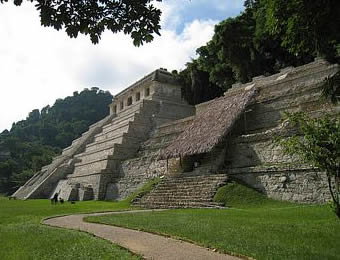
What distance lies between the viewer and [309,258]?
206 inches

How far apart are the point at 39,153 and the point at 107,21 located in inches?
1812

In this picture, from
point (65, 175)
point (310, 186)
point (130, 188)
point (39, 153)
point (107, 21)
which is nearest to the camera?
point (107, 21)

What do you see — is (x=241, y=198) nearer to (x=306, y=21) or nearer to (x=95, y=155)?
(x=306, y=21)

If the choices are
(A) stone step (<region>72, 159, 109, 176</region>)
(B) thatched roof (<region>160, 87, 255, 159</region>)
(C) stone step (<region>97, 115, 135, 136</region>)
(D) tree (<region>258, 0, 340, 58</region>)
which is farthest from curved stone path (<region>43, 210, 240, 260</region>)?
(C) stone step (<region>97, 115, 135, 136</region>)

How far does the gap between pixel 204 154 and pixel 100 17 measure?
46.2 feet

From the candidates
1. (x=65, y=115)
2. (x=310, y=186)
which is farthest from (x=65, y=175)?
(x=65, y=115)

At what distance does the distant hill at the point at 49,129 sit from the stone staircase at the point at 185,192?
28.8 m

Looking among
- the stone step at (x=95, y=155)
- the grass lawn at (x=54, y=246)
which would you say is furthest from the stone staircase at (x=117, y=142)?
the grass lawn at (x=54, y=246)

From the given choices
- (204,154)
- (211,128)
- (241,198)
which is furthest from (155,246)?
(211,128)

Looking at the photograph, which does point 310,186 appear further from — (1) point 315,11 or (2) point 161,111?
(2) point 161,111

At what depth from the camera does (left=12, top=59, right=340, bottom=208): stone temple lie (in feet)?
45.8

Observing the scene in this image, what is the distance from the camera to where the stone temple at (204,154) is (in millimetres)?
13969

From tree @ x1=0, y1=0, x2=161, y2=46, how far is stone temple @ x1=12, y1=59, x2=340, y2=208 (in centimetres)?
996

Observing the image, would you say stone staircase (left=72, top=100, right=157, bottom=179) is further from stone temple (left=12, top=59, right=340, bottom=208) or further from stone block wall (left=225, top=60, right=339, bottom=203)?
stone block wall (left=225, top=60, right=339, bottom=203)
